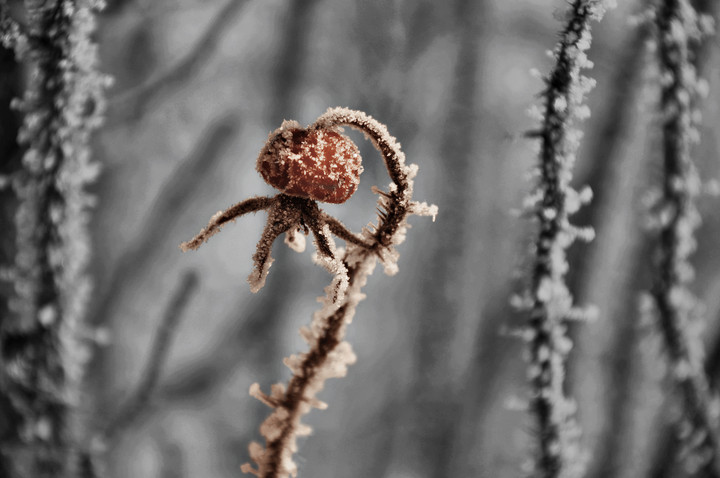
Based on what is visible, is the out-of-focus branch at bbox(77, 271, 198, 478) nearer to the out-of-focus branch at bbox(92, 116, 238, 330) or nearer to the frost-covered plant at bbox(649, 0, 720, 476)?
the out-of-focus branch at bbox(92, 116, 238, 330)

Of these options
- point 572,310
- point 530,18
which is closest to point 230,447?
point 572,310

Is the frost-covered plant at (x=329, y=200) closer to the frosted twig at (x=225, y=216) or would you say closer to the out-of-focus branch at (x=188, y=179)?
the frosted twig at (x=225, y=216)

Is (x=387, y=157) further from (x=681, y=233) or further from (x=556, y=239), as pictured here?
(x=681, y=233)

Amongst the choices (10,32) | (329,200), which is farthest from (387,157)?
(10,32)

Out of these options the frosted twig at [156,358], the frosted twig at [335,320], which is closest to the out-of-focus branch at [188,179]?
the frosted twig at [156,358]

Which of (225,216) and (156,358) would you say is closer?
(225,216)

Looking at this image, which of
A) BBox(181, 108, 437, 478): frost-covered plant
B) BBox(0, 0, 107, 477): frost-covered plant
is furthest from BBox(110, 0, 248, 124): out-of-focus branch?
BBox(181, 108, 437, 478): frost-covered plant
